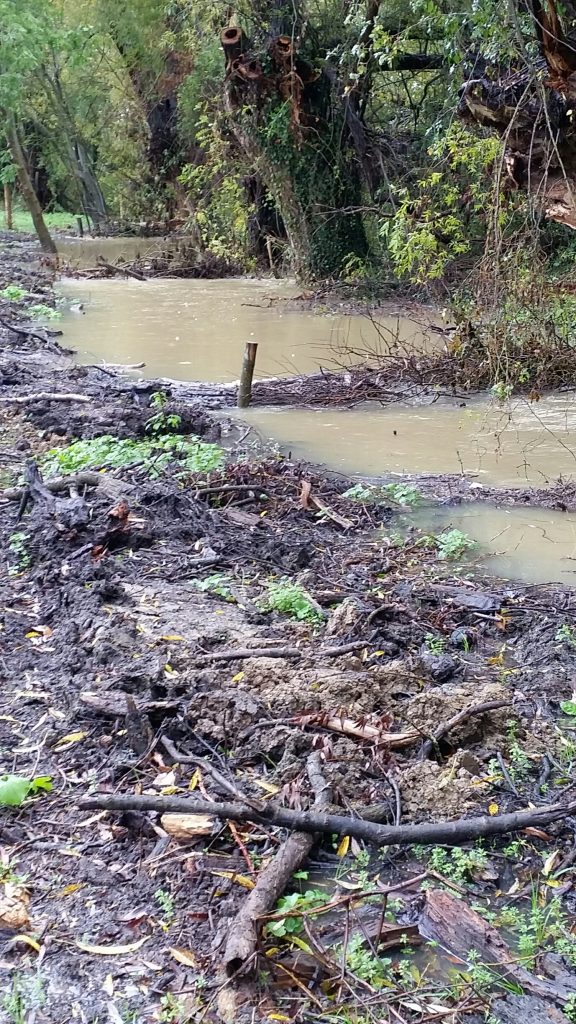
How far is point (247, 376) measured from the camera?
11625 millimetres

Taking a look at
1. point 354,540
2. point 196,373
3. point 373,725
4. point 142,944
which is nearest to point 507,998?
point 142,944

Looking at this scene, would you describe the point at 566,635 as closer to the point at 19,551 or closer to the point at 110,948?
the point at 110,948

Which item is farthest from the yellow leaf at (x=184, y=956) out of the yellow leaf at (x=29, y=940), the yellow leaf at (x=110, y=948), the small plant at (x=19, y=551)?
the small plant at (x=19, y=551)

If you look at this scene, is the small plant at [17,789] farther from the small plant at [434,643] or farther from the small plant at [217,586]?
the small plant at [434,643]

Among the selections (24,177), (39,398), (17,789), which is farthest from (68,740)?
(24,177)

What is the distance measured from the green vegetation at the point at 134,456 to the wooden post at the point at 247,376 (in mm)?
2383

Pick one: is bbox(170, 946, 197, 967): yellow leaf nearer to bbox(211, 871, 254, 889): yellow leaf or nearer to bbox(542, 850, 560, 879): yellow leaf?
bbox(211, 871, 254, 889): yellow leaf

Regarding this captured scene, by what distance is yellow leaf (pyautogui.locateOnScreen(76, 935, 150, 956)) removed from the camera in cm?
303

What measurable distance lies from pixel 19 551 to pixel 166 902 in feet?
12.1

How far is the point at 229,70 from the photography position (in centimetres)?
2077

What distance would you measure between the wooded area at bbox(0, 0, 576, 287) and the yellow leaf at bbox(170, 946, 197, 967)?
20.6 feet

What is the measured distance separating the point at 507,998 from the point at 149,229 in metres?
38.3

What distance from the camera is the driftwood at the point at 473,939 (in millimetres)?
2875

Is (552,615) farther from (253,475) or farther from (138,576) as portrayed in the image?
(253,475)
